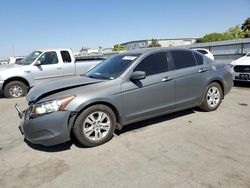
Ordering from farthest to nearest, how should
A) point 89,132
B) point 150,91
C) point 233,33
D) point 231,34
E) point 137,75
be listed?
point 231,34
point 233,33
point 150,91
point 137,75
point 89,132

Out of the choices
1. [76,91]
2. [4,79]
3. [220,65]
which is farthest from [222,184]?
[4,79]

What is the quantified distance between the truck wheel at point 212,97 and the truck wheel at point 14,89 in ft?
22.4

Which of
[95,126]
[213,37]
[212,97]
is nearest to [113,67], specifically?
[95,126]

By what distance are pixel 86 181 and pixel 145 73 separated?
7.67ft

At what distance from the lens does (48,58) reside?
1001 cm

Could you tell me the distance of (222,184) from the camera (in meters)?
2.95

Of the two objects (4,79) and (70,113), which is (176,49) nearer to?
(70,113)

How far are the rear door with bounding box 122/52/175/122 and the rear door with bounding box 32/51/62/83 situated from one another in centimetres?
594

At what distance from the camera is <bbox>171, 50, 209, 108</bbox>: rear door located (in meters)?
5.20

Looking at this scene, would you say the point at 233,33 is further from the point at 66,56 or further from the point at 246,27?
the point at 66,56

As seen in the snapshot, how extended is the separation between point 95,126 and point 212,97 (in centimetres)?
311

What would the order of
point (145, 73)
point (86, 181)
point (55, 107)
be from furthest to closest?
point (145, 73), point (55, 107), point (86, 181)

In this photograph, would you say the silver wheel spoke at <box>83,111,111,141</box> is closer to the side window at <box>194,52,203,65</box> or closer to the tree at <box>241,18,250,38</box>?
the side window at <box>194,52,203,65</box>

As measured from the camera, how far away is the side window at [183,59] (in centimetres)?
528
